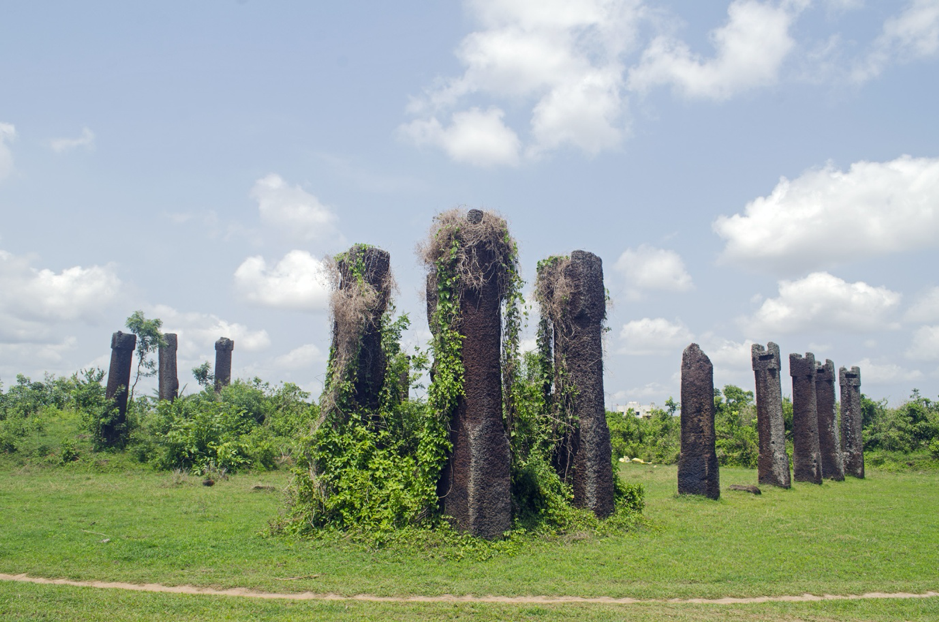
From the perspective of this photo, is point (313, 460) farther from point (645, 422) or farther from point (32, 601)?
point (645, 422)

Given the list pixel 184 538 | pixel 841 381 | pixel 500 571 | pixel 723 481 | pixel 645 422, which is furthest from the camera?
pixel 645 422

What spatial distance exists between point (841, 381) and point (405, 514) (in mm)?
22314

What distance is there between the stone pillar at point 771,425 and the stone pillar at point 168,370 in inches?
898

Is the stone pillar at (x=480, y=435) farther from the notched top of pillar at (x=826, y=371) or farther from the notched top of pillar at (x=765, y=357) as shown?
the notched top of pillar at (x=826, y=371)

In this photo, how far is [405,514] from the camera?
9.25 m

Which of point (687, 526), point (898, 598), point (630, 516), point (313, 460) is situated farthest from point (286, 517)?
point (898, 598)

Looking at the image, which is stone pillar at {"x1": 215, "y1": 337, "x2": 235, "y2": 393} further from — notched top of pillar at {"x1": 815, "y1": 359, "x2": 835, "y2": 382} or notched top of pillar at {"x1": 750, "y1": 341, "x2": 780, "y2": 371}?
notched top of pillar at {"x1": 815, "y1": 359, "x2": 835, "y2": 382}

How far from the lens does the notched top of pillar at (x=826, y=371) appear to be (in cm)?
→ 2267

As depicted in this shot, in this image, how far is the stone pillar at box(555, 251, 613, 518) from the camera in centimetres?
1083

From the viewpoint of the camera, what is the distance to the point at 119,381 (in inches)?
834

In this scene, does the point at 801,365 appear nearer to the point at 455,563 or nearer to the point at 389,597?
the point at 455,563

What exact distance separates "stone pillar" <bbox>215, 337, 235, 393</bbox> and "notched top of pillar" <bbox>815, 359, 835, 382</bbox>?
2351cm

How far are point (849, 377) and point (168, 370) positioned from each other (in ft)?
92.4

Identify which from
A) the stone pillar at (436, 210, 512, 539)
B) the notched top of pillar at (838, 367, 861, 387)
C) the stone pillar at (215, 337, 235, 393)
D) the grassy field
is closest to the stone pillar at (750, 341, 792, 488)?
the grassy field
